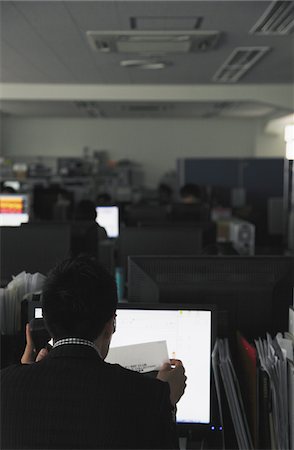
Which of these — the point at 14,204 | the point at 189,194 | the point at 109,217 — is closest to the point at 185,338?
the point at 14,204

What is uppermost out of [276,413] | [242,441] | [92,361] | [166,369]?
[92,361]

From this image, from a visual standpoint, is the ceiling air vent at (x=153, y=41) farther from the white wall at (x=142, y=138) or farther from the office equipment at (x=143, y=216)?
the white wall at (x=142, y=138)

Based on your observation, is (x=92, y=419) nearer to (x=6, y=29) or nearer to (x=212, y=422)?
(x=212, y=422)

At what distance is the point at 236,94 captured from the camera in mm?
7930

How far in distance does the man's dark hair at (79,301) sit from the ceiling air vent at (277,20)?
337 cm

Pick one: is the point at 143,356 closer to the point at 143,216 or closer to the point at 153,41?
the point at 143,216

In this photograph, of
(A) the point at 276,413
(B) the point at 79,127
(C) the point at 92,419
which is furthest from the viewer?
(B) the point at 79,127

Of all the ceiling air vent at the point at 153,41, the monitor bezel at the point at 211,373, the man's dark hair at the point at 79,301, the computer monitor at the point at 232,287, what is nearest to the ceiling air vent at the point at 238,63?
the ceiling air vent at the point at 153,41

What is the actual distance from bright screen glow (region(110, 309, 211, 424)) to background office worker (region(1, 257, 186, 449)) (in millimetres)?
473

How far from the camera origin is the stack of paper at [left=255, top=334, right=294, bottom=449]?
1.55 metres

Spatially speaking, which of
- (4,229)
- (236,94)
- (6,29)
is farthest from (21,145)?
(4,229)

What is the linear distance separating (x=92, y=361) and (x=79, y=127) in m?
12.4

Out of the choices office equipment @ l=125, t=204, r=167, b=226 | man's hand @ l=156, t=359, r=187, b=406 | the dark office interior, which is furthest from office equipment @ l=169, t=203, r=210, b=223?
man's hand @ l=156, t=359, r=187, b=406

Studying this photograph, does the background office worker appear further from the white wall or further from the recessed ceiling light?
the white wall
